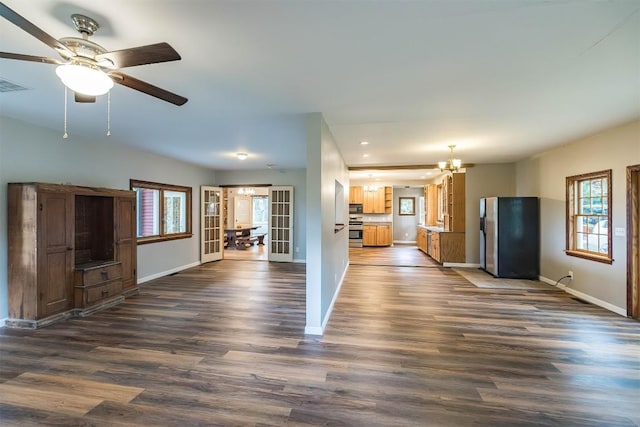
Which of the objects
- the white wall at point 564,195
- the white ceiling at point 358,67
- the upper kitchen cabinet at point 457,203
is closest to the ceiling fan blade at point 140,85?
the white ceiling at point 358,67

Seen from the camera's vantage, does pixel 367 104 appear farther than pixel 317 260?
No

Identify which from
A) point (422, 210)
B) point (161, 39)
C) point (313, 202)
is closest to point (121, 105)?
point (161, 39)

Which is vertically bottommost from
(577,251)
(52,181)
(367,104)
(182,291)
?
(182,291)

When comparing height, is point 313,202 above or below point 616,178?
below

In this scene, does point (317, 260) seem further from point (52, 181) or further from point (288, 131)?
point (52, 181)

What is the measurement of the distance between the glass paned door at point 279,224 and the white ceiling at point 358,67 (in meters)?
3.77

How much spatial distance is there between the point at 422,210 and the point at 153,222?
990 cm

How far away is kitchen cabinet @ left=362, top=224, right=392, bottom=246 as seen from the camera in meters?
11.2

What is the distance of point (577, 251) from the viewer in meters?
4.79

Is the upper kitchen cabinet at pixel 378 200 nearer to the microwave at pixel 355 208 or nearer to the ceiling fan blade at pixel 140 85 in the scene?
the microwave at pixel 355 208

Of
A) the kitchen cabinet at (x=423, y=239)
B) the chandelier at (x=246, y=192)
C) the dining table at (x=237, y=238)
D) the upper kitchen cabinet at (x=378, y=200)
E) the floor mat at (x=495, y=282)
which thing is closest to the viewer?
the floor mat at (x=495, y=282)

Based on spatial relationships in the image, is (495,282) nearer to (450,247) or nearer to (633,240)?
(450,247)

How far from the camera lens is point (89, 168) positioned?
458cm

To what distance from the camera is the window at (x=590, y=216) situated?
417 cm
